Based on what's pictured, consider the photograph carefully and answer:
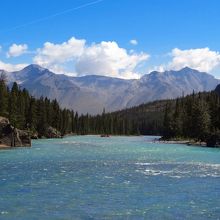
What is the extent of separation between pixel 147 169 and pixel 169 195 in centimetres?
1685

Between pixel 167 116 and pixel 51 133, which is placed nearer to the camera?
pixel 51 133

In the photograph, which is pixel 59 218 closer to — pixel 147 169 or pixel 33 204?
pixel 33 204

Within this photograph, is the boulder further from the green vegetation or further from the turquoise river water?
the turquoise river water

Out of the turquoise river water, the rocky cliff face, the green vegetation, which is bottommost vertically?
the turquoise river water

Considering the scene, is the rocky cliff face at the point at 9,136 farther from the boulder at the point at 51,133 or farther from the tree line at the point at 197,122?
the boulder at the point at 51,133

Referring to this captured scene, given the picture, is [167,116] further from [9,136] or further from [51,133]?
[9,136]

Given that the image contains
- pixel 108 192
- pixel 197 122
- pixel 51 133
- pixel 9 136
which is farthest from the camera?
pixel 51 133

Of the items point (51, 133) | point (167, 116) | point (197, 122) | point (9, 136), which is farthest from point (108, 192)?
point (167, 116)

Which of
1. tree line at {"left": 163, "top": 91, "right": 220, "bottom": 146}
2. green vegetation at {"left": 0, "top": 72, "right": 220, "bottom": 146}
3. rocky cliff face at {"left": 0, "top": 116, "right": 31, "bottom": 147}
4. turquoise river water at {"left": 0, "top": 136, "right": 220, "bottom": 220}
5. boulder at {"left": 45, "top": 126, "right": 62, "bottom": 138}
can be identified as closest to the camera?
turquoise river water at {"left": 0, "top": 136, "right": 220, "bottom": 220}

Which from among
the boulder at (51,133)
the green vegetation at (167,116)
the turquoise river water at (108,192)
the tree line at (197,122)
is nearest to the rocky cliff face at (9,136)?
the green vegetation at (167,116)

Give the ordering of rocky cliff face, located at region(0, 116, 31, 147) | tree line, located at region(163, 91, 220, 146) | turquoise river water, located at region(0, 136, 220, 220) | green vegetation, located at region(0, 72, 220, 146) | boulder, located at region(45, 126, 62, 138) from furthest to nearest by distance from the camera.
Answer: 1. boulder, located at region(45, 126, 62, 138)
2. green vegetation, located at region(0, 72, 220, 146)
3. tree line, located at region(163, 91, 220, 146)
4. rocky cliff face, located at region(0, 116, 31, 147)
5. turquoise river water, located at region(0, 136, 220, 220)

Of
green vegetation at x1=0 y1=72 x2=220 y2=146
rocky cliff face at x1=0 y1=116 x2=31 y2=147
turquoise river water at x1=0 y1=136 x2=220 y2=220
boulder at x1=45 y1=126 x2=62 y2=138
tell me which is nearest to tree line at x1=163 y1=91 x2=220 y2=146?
green vegetation at x1=0 y1=72 x2=220 y2=146

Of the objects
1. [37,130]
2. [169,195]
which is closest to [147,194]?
[169,195]

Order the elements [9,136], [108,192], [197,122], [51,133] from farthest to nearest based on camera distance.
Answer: [51,133] → [197,122] → [9,136] → [108,192]
